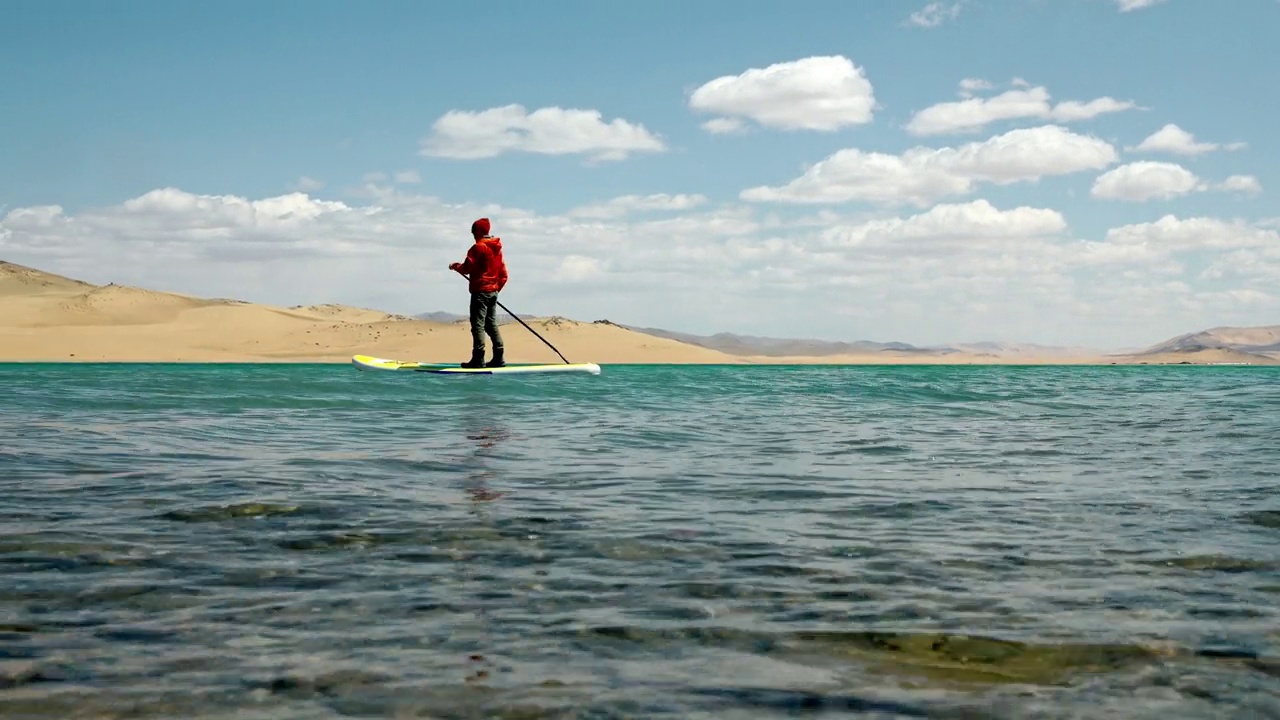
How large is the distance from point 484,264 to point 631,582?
1830 centimetres

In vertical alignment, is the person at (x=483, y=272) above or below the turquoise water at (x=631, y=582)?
above

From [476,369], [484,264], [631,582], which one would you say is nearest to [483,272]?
[484,264]

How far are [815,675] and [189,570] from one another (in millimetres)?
2894

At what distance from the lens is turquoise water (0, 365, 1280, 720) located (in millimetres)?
3240

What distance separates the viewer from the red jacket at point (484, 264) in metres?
22.1

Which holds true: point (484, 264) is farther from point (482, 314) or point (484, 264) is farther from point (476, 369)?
point (476, 369)

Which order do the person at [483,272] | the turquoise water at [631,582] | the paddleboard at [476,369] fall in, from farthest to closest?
the paddleboard at [476,369] < the person at [483,272] < the turquoise water at [631,582]

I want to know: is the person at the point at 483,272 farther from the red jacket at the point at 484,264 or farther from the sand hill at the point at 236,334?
the sand hill at the point at 236,334

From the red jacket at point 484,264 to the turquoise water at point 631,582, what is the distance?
1236 cm

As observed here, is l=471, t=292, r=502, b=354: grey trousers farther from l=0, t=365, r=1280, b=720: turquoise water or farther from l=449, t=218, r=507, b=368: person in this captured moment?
l=0, t=365, r=1280, b=720: turquoise water

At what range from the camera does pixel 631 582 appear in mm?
4566

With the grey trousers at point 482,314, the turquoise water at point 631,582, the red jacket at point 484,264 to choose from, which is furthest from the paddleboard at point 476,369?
the turquoise water at point 631,582

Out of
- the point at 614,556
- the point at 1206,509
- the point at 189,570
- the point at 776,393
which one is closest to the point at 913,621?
the point at 614,556

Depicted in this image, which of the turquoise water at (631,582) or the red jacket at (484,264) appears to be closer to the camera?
the turquoise water at (631,582)
